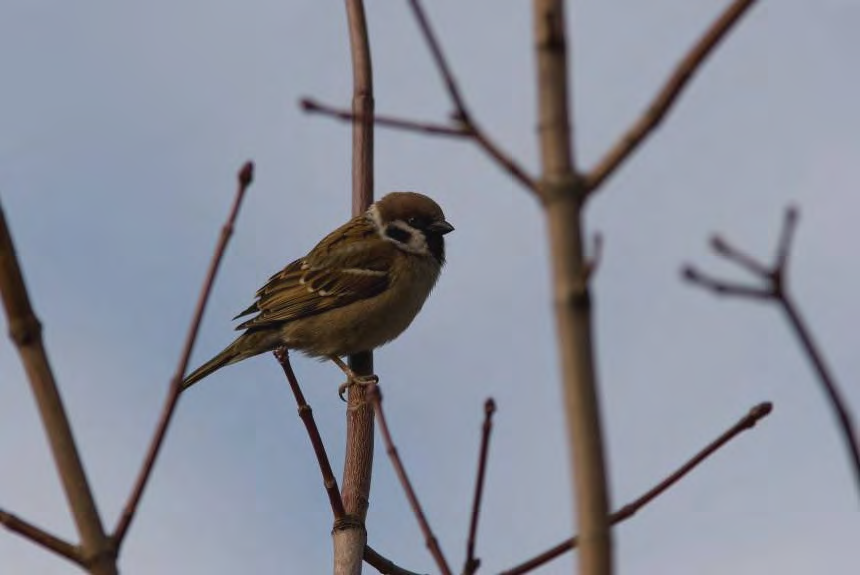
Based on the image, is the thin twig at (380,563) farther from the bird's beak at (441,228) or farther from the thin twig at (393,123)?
the bird's beak at (441,228)

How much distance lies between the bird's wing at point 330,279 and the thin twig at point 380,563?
11.2ft

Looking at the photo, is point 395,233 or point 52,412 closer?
point 52,412

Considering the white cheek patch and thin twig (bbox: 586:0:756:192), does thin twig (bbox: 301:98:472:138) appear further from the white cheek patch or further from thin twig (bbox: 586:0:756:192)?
the white cheek patch

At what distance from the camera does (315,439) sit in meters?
3.69

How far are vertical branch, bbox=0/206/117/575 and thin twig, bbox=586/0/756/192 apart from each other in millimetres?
952

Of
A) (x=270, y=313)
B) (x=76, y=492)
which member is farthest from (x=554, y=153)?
(x=270, y=313)

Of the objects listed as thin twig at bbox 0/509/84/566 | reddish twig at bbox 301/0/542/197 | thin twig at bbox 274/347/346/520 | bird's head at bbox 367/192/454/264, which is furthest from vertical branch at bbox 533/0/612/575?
bird's head at bbox 367/192/454/264

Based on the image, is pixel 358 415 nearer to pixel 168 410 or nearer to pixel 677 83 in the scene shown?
pixel 168 410

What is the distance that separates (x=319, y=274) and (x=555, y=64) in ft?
20.2

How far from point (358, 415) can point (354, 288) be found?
2960 mm

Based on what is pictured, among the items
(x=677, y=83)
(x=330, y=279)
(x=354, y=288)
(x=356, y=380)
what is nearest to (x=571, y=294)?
(x=677, y=83)

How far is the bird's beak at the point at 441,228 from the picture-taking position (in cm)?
772

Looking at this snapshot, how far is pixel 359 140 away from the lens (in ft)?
17.4

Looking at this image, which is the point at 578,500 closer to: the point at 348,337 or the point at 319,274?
the point at 348,337
